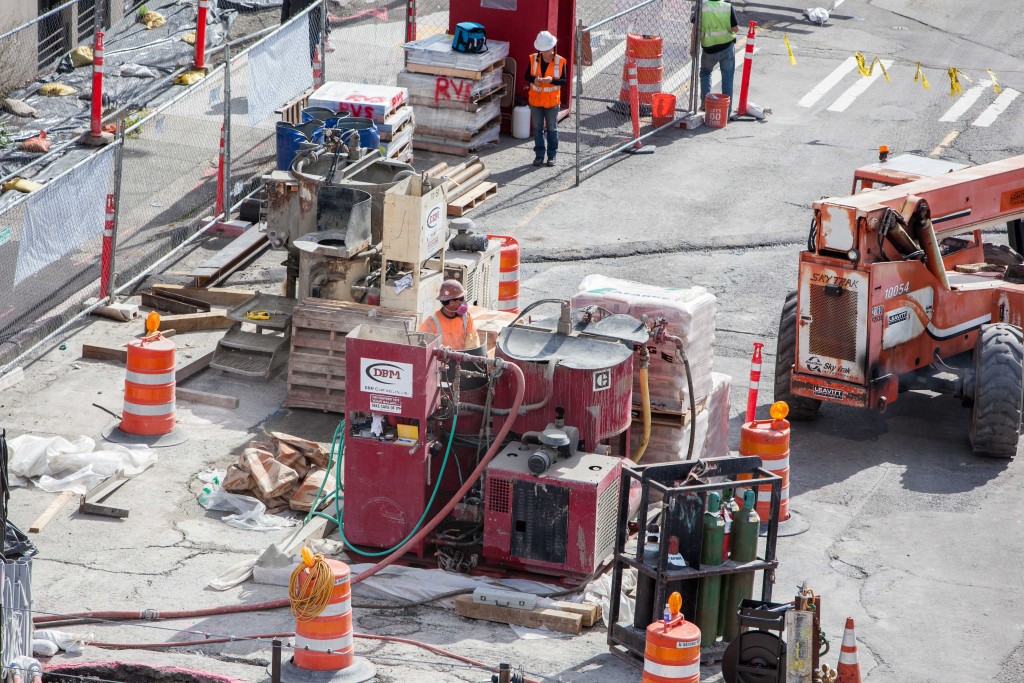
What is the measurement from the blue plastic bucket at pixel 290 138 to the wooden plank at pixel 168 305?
222 cm

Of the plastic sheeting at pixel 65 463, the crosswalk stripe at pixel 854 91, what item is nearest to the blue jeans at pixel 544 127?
the crosswalk stripe at pixel 854 91

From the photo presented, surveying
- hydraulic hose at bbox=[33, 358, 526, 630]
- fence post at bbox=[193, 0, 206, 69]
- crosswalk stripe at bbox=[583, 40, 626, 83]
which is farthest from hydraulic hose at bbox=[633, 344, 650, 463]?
crosswalk stripe at bbox=[583, 40, 626, 83]

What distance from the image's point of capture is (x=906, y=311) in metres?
14.1

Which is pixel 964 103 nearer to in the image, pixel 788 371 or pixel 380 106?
Answer: pixel 380 106

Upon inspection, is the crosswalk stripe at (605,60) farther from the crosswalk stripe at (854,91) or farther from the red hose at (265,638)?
the red hose at (265,638)

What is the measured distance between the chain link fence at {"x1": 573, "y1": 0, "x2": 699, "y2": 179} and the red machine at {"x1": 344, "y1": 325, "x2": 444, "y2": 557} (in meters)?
10.8

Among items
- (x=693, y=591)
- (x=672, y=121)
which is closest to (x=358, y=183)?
(x=693, y=591)

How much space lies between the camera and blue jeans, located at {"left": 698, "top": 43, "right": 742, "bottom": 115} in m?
23.2

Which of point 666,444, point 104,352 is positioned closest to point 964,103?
point 666,444

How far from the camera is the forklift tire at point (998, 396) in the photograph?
13664mm

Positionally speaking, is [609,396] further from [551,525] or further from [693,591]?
[693,591]

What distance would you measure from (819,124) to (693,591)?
14555 mm

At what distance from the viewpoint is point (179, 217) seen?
18656 millimetres

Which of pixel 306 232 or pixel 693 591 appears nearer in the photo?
pixel 693 591
